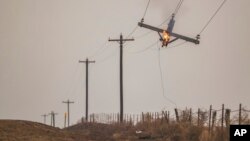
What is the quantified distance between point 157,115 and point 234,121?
1129 centimetres

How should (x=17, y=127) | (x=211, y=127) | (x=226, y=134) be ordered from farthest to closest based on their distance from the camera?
(x=17, y=127) → (x=211, y=127) → (x=226, y=134)

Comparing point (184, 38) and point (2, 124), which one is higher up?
point (184, 38)

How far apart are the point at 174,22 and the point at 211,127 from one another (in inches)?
294

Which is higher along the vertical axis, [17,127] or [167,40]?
[167,40]

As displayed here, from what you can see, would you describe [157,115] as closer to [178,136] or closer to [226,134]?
[178,136]

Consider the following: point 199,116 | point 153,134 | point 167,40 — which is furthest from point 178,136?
point 167,40

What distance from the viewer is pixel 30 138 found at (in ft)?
66.0

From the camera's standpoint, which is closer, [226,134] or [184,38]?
[226,134]

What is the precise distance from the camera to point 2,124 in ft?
77.4

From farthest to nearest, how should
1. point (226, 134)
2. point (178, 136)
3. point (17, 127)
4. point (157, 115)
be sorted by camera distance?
point (157, 115)
point (17, 127)
point (178, 136)
point (226, 134)

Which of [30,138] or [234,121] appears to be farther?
[30,138]

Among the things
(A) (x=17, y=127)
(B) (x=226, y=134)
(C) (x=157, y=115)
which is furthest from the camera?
(C) (x=157, y=115)

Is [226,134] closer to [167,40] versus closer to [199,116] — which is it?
[199,116]

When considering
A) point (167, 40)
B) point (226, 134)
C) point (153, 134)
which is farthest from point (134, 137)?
point (226, 134)
